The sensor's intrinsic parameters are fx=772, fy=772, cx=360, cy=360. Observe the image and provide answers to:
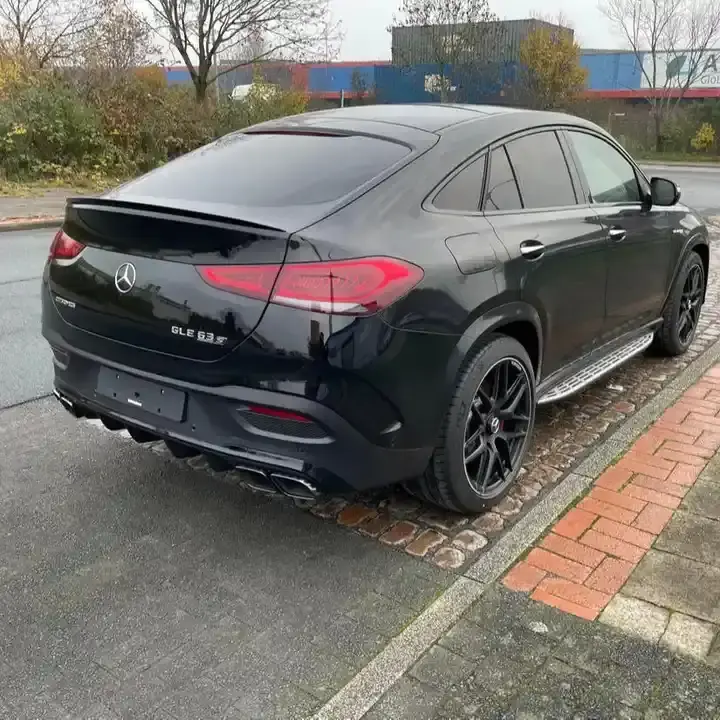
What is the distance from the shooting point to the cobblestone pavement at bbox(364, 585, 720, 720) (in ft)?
7.48

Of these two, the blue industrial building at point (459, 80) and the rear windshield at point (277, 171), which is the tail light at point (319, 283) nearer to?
the rear windshield at point (277, 171)

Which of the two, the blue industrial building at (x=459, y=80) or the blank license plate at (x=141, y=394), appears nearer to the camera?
the blank license plate at (x=141, y=394)

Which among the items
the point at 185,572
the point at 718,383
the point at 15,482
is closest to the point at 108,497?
the point at 15,482

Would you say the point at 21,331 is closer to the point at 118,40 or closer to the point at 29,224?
the point at 29,224

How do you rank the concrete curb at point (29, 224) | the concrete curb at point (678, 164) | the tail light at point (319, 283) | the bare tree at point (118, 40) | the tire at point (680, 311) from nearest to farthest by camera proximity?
the tail light at point (319, 283)
the tire at point (680, 311)
the concrete curb at point (29, 224)
the bare tree at point (118, 40)
the concrete curb at point (678, 164)

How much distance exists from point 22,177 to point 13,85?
2.30m

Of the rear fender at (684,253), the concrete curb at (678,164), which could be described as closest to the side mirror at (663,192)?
the rear fender at (684,253)

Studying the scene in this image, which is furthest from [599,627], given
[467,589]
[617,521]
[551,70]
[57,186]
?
[551,70]

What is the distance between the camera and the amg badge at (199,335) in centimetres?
267

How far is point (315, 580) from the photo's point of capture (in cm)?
291

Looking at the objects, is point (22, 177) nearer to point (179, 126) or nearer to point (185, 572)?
point (179, 126)

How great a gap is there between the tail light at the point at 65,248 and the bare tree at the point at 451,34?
3869 cm

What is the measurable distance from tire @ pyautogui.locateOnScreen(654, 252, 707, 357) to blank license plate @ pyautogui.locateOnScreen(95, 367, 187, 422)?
373 cm

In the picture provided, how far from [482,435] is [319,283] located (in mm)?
1168
